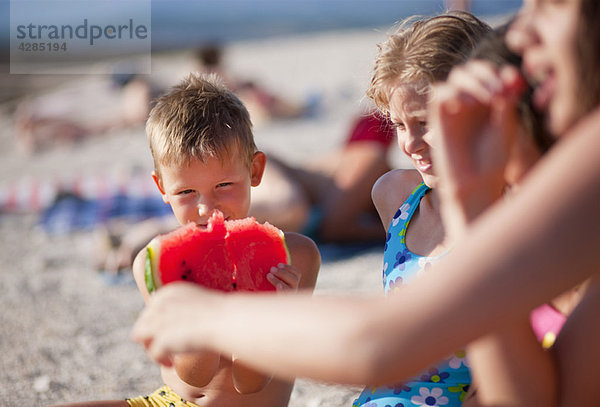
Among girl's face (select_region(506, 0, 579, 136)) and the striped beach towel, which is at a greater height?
girl's face (select_region(506, 0, 579, 136))

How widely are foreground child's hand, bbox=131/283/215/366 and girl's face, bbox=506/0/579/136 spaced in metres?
0.85

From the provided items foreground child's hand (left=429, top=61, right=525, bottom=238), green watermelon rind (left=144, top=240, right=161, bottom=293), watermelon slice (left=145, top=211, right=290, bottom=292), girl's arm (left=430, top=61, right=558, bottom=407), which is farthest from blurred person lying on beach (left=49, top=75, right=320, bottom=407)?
foreground child's hand (left=429, top=61, right=525, bottom=238)

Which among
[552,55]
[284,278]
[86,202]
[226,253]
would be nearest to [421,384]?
[284,278]

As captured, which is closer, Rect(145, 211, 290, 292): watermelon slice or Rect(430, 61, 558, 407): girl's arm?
Rect(430, 61, 558, 407): girl's arm

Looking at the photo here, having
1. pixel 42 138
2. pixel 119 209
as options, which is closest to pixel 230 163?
pixel 119 209

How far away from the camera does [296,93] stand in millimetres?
14797

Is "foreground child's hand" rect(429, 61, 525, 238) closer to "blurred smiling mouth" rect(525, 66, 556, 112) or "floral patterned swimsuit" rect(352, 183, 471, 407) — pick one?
"blurred smiling mouth" rect(525, 66, 556, 112)

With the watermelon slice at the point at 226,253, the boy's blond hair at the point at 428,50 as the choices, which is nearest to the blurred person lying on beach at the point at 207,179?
the watermelon slice at the point at 226,253

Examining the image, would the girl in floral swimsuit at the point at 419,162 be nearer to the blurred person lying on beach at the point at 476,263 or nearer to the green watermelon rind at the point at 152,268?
the green watermelon rind at the point at 152,268

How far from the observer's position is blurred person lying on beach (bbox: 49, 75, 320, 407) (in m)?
2.73

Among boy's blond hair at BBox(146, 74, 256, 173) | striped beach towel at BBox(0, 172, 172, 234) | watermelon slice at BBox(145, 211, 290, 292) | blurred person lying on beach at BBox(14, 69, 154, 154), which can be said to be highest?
boy's blond hair at BBox(146, 74, 256, 173)

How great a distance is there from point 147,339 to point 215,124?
145cm

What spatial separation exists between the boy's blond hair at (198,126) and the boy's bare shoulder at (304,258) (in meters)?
0.42

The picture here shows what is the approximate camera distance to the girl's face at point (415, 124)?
250 cm
